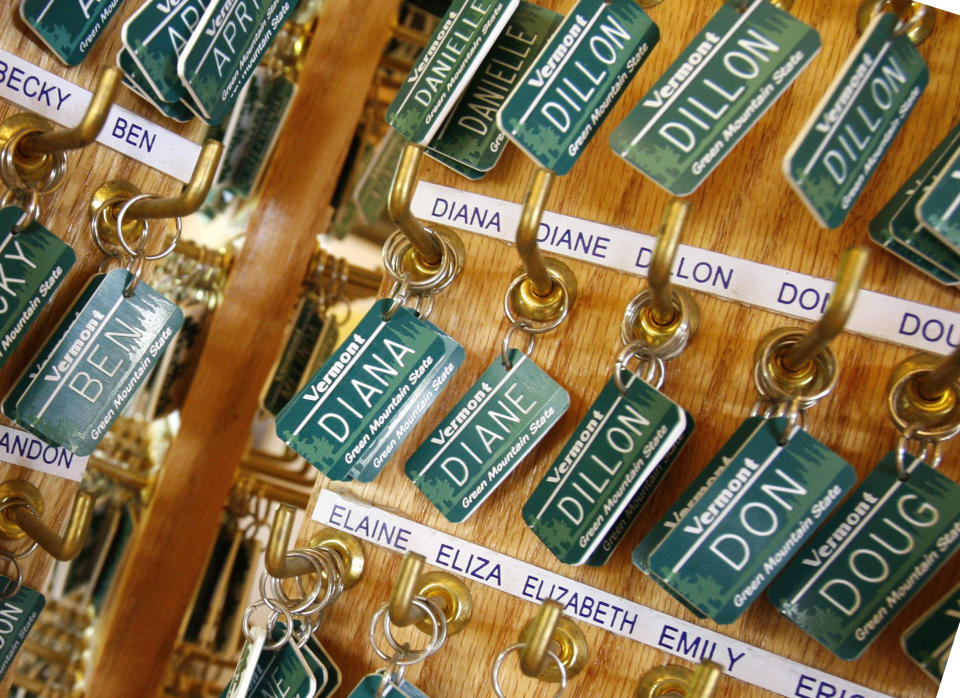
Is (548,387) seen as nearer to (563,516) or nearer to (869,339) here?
(563,516)

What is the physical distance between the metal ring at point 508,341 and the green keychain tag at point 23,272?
11.1 inches

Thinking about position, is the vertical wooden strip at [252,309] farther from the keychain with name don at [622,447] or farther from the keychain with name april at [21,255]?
the keychain with name don at [622,447]

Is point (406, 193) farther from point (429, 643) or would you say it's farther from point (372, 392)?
point (429, 643)

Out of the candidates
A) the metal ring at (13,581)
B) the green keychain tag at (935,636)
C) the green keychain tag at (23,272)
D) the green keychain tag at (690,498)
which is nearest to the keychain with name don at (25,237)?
the green keychain tag at (23,272)

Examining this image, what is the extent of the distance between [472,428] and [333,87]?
1.50ft

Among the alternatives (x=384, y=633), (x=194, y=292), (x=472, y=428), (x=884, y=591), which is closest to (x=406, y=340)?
(x=472, y=428)

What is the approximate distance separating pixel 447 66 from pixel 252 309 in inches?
Result: 15.8

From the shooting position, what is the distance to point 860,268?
0.39 metres

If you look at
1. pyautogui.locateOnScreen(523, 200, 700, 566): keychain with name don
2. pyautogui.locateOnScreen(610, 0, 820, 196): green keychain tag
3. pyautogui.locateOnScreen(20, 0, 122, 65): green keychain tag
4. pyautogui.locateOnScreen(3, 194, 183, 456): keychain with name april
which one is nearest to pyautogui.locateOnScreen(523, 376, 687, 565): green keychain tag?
pyautogui.locateOnScreen(523, 200, 700, 566): keychain with name don

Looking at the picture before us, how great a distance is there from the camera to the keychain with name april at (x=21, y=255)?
505 mm

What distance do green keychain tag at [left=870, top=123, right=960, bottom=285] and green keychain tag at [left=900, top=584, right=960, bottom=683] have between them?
170 millimetres

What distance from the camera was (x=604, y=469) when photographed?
465mm

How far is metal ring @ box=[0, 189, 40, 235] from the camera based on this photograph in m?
0.51

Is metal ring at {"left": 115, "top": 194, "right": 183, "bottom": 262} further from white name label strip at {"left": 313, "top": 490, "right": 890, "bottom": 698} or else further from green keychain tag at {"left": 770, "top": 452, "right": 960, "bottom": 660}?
green keychain tag at {"left": 770, "top": 452, "right": 960, "bottom": 660}
